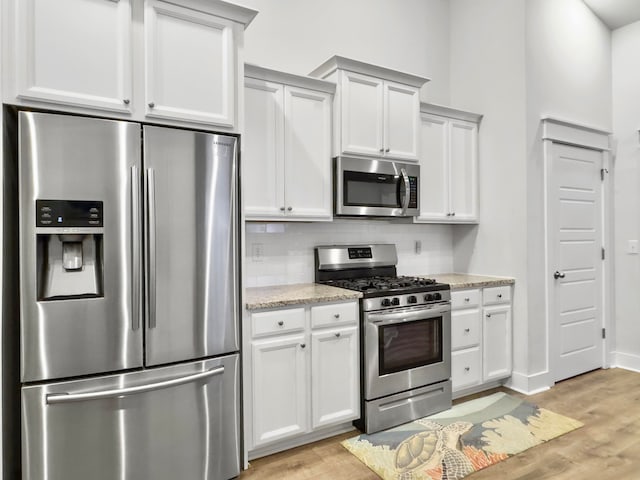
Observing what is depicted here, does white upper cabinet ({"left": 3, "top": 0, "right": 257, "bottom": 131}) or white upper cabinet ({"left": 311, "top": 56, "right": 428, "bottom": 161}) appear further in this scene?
white upper cabinet ({"left": 311, "top": 56, "right": 428, "bottom": 161})

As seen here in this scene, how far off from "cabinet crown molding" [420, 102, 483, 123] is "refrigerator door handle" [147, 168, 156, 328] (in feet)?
8.03

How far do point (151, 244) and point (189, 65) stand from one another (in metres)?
0.96

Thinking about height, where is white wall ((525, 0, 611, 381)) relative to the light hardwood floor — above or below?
above

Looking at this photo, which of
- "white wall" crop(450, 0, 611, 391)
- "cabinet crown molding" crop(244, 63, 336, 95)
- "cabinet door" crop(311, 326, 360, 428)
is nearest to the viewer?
"cabinet door" crop(311, 326, 360, 428)

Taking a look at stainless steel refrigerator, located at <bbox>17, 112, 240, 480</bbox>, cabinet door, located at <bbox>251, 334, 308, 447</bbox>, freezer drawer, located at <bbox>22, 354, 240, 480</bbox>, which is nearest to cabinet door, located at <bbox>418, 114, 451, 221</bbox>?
cabinet door, located at <bbox>251, 334, 308, 447</bbox>

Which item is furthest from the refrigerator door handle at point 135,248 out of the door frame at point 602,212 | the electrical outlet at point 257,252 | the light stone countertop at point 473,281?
the door frame at point 602,212

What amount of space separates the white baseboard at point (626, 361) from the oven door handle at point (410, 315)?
2.39m

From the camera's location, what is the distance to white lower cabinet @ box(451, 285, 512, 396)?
3.20m

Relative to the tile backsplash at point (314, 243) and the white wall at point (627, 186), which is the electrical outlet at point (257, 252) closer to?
the tile backsplash at point (314, 243)

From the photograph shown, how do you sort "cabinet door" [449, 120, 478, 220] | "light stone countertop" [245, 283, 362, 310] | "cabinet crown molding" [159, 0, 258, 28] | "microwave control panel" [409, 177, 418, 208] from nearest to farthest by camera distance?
"cabinet crown molding" [159, 0, 258, 28] < "light stone countertop" [245, 283, 362, 310] < "microwave control panel" [409, 177, 418, 208] < "cabinet door" [449, 120, 478, 220]

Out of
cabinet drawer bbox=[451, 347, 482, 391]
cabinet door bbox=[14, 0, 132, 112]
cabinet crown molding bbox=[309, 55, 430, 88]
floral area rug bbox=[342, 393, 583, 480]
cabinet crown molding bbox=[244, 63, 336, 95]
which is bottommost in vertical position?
floral area rug bbox=[342, 393, 583, 480]

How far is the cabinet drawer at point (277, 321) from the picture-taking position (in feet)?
7.66

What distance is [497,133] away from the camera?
12.0 feet

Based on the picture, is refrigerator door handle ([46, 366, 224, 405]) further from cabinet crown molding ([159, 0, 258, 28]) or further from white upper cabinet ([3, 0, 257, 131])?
cabinet crown molding ([159, 0, 258, 28])
